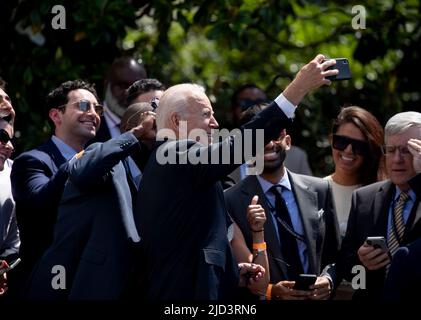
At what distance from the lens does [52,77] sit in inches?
365

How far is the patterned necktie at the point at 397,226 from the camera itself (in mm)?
6215

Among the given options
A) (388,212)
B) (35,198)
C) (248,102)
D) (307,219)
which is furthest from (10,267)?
(248,102)

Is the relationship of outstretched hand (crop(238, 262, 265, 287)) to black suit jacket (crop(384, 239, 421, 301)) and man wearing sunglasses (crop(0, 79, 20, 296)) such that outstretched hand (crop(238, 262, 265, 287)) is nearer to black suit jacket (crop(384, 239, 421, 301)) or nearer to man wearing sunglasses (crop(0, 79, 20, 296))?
black suit jacket (crop(384, 239, 421, 301))

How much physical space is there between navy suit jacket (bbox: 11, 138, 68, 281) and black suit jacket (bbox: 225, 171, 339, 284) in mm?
1033

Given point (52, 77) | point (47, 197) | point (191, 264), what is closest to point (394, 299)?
point (191, 264)

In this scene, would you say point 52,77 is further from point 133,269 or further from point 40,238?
point 133,269

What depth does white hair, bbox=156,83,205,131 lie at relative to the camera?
577 centimetres

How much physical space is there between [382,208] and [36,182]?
1950mm

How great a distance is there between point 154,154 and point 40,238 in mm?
1071

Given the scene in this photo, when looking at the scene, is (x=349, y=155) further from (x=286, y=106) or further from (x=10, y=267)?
(x=10, y=267)

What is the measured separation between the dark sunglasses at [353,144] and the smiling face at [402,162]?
845mm

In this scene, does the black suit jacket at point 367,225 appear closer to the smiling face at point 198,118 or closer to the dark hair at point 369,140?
the dark hair at point 369,140

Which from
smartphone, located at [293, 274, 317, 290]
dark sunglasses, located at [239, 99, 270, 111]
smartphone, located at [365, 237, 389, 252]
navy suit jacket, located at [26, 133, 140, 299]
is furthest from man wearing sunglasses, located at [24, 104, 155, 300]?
dark sunglasses, located at [239, 99, 270, 111]

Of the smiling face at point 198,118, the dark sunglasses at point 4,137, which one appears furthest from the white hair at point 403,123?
the dark sunglasses at point 4,137
